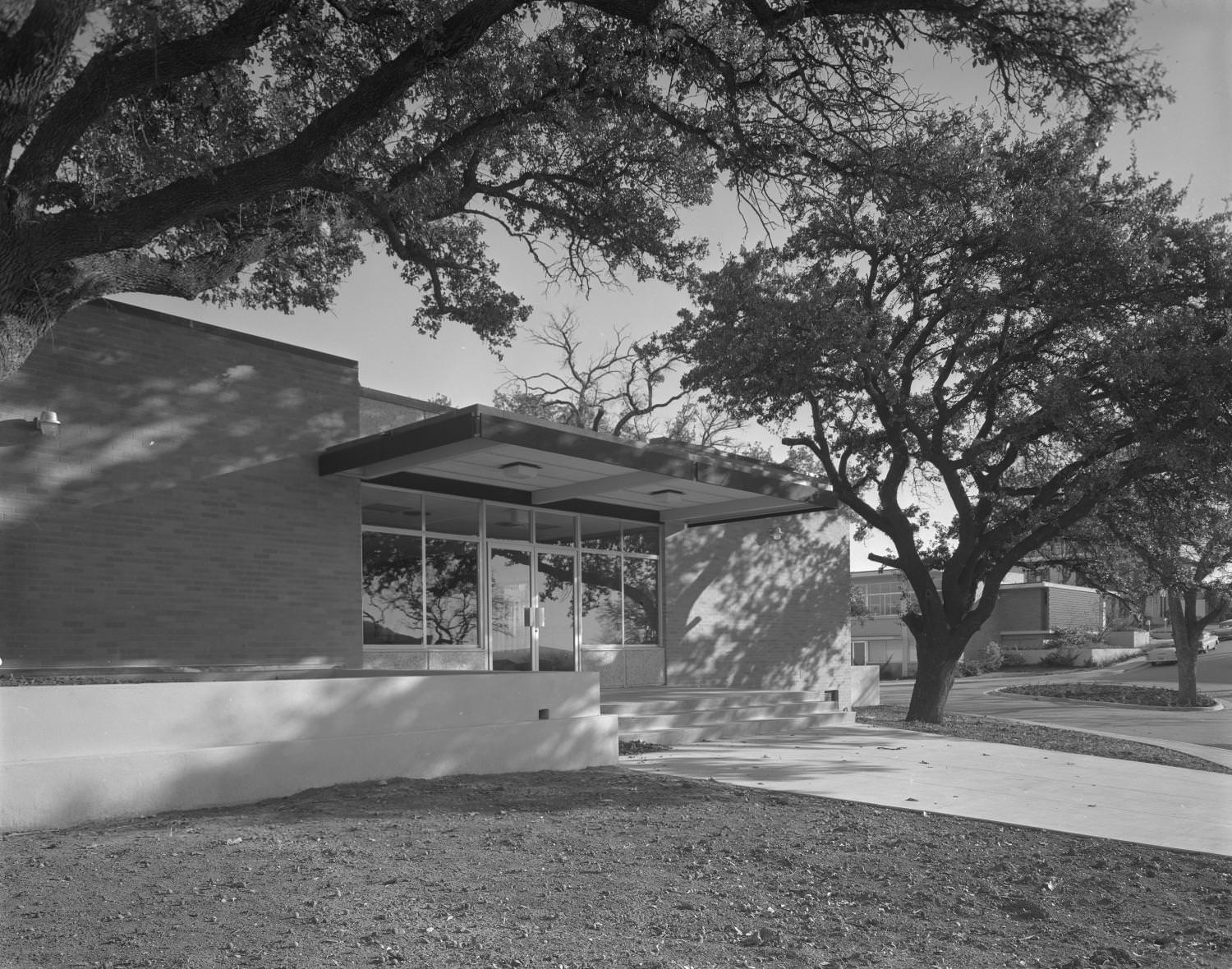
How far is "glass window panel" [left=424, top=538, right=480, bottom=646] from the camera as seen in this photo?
15.7 metres

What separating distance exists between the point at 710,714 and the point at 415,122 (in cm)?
899

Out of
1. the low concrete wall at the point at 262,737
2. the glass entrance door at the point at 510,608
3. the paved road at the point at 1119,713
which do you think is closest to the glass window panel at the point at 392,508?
the glass entrance door at the point at 510,608

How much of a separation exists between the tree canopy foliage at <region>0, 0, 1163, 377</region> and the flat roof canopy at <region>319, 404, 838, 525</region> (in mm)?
1785

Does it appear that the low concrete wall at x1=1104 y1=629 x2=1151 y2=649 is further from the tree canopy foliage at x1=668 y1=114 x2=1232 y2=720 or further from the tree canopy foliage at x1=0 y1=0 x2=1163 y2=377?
the tree canopy foliage at x1=0 y1=0 x2=1163 y2=377

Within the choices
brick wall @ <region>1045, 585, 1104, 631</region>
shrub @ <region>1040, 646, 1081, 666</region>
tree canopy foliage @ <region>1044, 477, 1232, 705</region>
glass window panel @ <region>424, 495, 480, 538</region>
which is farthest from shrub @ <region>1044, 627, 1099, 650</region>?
glass window panel @ <region>424, 495, 480, 538</region>

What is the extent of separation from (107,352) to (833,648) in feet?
56.0

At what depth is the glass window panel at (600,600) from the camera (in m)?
18.5

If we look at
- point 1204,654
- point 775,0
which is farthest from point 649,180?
point 1204,654

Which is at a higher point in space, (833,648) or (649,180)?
(649,180)

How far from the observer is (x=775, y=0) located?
8.78m

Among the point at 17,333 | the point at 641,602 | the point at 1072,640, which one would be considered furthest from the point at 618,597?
the point at 1072,640

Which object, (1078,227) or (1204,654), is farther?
(1204,654)

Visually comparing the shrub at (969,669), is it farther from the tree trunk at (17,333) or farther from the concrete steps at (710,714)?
the tree trunk at (17,333)

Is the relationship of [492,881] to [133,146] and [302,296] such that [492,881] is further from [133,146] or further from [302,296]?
[302,296]
